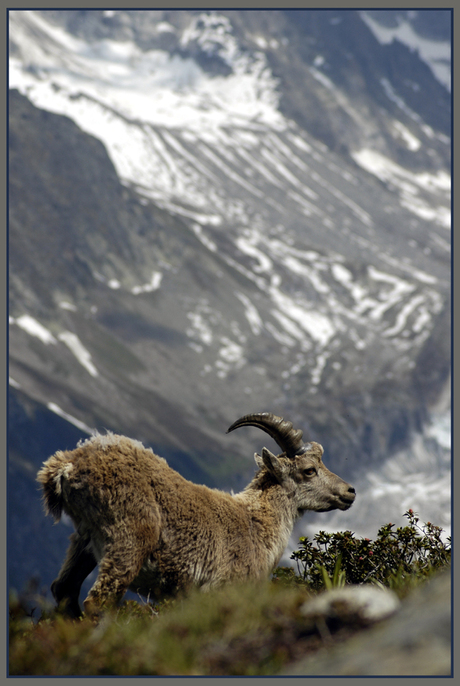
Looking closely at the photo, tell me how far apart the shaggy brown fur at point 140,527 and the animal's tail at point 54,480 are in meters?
0.02

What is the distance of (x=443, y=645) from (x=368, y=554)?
6.80 m

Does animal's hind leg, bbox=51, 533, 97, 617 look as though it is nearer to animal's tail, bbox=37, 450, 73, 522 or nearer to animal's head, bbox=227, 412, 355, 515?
animal's tail, bbox=37, 450, 73, 522

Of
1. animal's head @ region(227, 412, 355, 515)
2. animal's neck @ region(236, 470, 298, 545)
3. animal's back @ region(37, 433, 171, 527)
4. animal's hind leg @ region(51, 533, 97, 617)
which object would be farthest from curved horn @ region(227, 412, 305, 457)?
animal's hind leg @ region(51, 533, 97, 617)

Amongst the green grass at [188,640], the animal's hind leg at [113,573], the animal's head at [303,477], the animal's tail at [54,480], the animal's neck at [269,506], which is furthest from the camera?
the animal's head at [303,477]

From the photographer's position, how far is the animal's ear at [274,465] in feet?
47.3

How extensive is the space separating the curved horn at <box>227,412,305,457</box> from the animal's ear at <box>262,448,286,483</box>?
336 millimetres

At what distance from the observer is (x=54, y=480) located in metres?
11.4

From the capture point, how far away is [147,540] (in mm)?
11367

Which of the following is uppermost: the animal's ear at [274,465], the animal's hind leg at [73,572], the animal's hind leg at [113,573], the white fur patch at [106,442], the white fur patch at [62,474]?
the animal's ear at [274,465]

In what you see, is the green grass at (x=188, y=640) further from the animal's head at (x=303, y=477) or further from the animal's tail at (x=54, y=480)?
the animal's head at (x=303, y=477)

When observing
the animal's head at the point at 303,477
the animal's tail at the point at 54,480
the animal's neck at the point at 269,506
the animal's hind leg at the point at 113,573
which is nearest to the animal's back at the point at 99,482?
the animal's tail at the point at 54,480

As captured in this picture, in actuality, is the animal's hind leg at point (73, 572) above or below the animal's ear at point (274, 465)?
below

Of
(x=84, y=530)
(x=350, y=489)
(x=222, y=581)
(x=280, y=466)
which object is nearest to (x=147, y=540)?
(x=84, y=530)

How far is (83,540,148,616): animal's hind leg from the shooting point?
1090 cm
